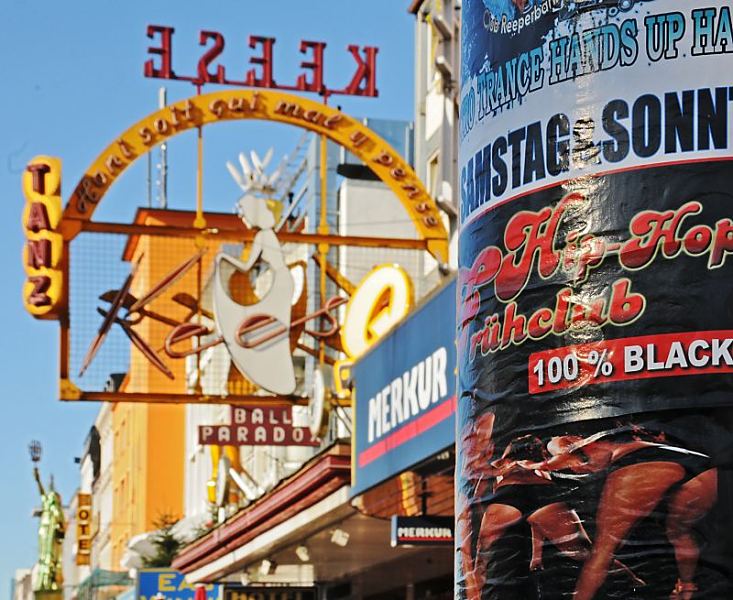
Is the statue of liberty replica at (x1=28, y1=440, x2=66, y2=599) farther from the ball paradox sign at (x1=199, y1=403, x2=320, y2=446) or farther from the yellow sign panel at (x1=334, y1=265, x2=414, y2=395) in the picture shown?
the yellow sign panel at (x1=334, y1=265, x2=414, y2=395)

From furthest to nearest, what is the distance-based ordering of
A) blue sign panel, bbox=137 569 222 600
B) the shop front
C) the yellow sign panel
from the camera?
blue sign panel, bbox=137 569 222 600 < the yellow sign panel < the shop front

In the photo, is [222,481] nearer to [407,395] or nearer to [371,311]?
[371,311]

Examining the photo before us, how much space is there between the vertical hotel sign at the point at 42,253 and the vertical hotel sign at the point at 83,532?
41.0 meters

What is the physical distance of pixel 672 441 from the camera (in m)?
7.12

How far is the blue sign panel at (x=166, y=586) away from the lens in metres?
39.9

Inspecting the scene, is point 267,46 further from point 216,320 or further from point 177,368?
point 177,368

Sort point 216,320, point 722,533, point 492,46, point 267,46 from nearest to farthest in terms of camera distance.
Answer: point 722,533
point 492,46
point 216,320
point 267,46

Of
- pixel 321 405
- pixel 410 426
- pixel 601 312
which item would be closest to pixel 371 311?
pixel 321 405

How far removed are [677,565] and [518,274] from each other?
1453mm

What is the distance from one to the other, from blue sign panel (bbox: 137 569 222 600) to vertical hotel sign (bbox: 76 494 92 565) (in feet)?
87.9

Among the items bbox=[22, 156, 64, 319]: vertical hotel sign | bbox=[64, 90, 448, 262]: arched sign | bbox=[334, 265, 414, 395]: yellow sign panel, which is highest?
bbox=[64, 90, 448, 262]: arched sign

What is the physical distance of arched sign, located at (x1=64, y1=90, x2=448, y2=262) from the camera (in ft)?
88.8

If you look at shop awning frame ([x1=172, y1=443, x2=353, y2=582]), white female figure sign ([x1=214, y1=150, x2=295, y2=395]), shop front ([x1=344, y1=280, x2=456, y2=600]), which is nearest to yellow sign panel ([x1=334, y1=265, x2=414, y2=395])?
shop awning frame ([x1=172, y1=443, x2=353, y2=582])


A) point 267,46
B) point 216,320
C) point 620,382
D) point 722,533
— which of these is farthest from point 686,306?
point 267,46
